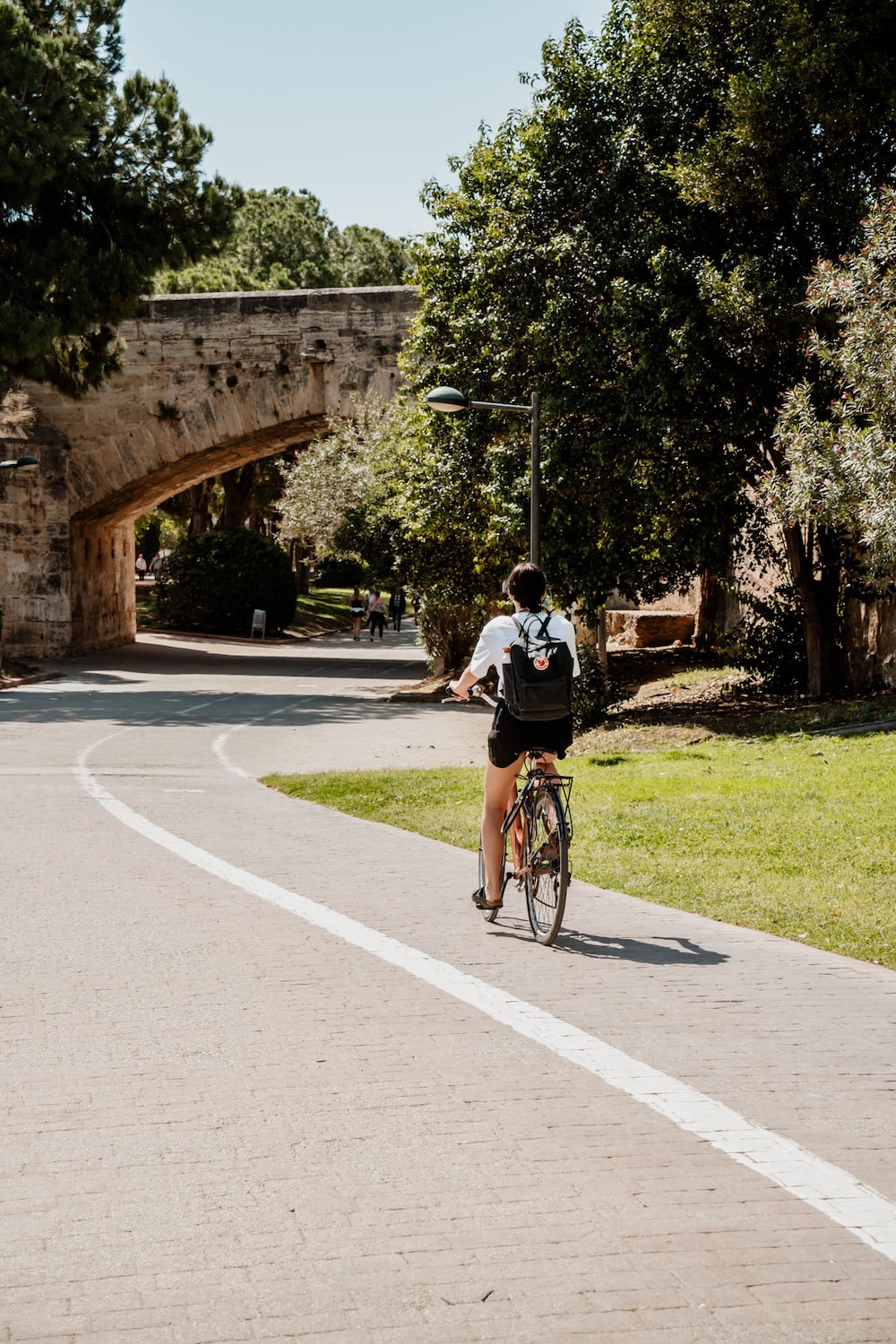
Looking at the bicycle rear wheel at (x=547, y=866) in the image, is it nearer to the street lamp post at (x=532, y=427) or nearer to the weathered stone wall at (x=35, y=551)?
the street lamp post at (x=532, y=427)

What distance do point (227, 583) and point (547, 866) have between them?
132ft

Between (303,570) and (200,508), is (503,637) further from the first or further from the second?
(303,570)

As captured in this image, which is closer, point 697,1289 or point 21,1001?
point 697,1289

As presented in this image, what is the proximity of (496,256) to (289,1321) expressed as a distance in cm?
1758

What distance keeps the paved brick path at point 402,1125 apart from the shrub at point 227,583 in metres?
37.5

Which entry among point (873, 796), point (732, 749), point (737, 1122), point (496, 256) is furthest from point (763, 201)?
point (737, 1122)

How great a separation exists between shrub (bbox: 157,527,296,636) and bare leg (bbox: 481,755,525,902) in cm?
3871

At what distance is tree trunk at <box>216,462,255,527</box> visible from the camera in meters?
54.2

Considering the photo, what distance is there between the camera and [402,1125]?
450 centimetres

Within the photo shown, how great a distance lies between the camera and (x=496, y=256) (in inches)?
766

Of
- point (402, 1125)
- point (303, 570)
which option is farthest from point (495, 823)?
point (303, 570)

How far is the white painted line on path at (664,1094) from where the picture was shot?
3.91 meters

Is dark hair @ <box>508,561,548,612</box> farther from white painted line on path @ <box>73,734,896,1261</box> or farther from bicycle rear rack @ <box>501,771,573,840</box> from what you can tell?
white painted line on path @ <box>73,734,896,1261</box>

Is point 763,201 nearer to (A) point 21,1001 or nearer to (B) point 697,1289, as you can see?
(A) point 21,1001
